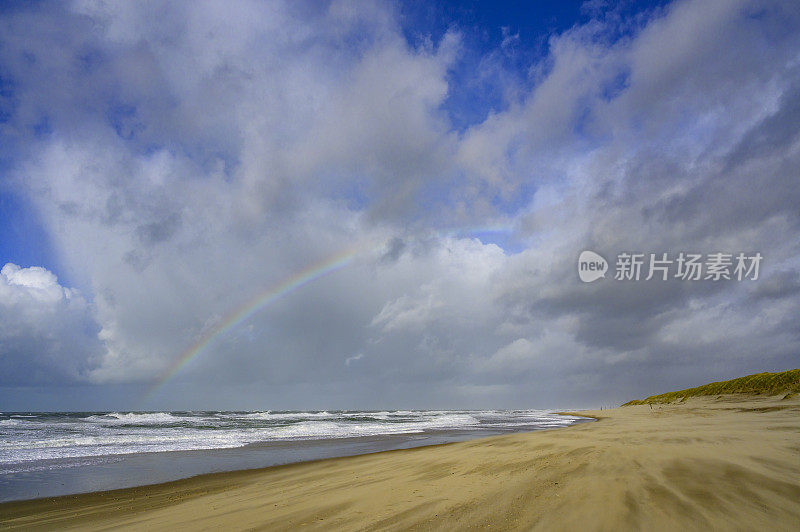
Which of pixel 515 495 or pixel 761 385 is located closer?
pixel 515 495

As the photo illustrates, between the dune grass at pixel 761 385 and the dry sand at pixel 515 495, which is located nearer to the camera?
the dry sand at pixel 515 495

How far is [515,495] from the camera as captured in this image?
856 centimetres

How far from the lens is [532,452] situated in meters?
14.5

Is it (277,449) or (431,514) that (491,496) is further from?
(277,449)

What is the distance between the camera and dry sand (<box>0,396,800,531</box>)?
6949 millimetres

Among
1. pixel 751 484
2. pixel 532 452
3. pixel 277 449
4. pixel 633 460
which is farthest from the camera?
pixel 277 449

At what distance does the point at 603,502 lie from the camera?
24.4 feet

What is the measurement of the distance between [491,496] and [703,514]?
12.1 feet

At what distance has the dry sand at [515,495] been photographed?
6.95 m

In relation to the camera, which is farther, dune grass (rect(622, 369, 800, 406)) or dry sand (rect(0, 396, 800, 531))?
dune grass (rect(622, 369, 800, 406))

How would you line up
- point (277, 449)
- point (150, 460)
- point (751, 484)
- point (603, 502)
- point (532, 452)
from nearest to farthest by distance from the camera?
point (603, 502), point (751, 484), point (532, 452), point (150, 460), point (277, 449)

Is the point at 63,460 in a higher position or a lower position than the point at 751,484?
higher

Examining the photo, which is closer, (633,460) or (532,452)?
(633,460)

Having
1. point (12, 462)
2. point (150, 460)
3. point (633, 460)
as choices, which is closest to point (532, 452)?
point (633, 460)
